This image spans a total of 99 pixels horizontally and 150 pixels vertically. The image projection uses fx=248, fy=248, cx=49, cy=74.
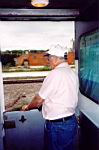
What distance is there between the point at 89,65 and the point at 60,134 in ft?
2.91

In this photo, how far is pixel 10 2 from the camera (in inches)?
113

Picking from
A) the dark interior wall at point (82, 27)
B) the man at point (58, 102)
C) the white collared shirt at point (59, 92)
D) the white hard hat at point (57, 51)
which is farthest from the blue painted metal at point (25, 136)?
the white hard hat at point (57, 51)

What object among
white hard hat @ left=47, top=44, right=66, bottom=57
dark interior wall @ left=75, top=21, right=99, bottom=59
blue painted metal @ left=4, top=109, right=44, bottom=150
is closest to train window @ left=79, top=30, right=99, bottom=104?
dark interior wall @ left=75, top=21, right=99, bottom=59

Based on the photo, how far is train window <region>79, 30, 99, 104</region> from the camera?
2617 mm

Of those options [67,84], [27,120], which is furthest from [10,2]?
[27,120]

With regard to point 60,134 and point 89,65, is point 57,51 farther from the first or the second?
point 60,134

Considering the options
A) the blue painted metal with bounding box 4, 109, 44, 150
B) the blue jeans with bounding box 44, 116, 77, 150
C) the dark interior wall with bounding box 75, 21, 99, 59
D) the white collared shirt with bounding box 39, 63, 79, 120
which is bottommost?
the blue painted metal with bounding box 4, 109, 44, 150

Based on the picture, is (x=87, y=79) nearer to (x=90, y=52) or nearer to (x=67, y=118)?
(x=90, y=52)

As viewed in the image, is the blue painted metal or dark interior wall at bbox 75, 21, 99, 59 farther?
the blue painted metal

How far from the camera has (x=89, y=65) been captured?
9.58 ft

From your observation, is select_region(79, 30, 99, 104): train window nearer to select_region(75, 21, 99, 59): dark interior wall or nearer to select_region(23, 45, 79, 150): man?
select_region(75, 21, 99, 59): dark interior wall

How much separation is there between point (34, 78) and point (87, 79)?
8.03 metres

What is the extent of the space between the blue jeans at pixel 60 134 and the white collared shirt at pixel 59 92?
9 cm

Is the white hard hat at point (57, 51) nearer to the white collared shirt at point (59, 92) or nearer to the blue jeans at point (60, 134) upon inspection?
the white collared shirt at point (59, 92)
